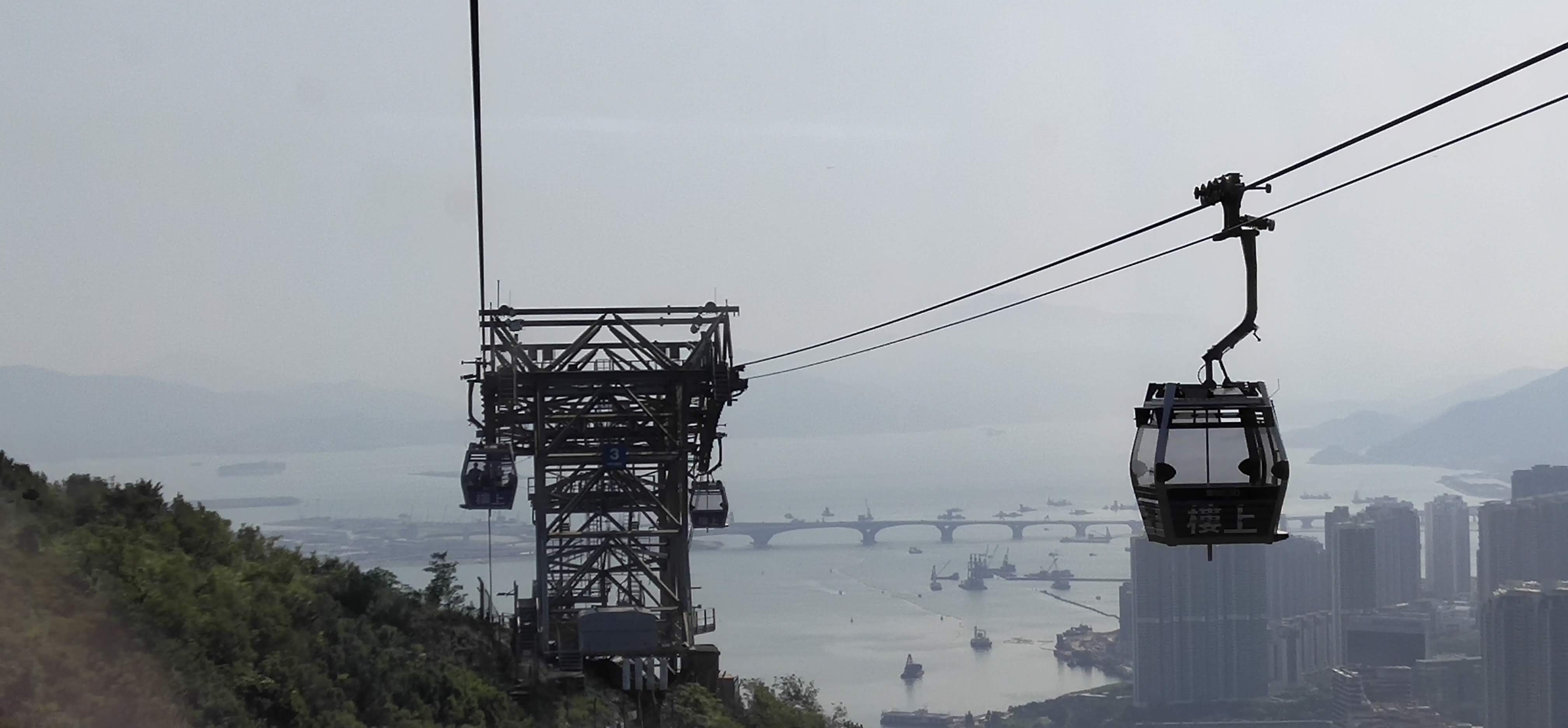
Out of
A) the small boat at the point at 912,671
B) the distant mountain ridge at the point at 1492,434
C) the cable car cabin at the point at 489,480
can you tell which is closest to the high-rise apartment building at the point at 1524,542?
the small boat at the point at 912,671

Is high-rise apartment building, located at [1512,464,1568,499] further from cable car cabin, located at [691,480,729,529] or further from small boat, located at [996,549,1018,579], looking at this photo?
cable car cabin, located at [691,480,729,529]

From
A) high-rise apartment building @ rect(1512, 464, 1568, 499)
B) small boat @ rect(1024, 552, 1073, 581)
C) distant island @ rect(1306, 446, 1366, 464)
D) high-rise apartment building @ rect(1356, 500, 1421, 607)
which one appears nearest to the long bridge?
small boat @ rect(1024, 552, 1073, 581)

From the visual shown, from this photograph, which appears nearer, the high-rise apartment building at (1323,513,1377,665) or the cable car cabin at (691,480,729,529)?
the cable car cabin at (691,480,729,529)

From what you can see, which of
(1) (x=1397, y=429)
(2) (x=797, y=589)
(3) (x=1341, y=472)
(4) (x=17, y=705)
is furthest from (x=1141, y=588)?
(1) (x=1397, y=429)

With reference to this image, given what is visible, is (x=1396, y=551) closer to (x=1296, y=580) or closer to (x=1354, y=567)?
(x=1354, y=567)

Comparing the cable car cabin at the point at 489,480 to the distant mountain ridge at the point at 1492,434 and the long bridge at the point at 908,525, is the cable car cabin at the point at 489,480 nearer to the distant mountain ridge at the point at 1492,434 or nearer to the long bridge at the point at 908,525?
the long bridge at the point at 908,525

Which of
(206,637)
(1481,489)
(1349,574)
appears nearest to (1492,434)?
(1481,489)

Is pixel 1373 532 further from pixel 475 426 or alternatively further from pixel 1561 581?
pixel 475 426
